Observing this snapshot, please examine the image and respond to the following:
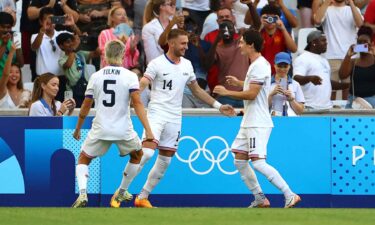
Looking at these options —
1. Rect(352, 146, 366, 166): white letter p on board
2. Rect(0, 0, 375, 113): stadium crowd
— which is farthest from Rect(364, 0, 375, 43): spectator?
Rect(352, 146, 366, 166): white letter p on board

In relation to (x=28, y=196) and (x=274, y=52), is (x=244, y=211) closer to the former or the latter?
(x=28, y=196)

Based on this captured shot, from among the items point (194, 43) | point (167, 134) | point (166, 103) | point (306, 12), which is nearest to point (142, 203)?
point (167, 134)

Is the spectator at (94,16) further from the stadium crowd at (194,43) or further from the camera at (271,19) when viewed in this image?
the camera at (271,19)

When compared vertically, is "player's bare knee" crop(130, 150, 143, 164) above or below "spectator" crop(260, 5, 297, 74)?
below

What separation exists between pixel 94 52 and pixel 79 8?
4.23 feet

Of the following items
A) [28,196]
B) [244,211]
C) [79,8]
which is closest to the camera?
[244,211]

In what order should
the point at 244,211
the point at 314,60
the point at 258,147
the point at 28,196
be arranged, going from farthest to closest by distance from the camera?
the point at 314,60 → the point at 28,196 → the point at 258,147 → the point at 244,211

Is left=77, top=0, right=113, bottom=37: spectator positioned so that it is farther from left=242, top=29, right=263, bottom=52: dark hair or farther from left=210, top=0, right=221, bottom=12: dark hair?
left=242, top=29, right=263, bottom=52: dark hair

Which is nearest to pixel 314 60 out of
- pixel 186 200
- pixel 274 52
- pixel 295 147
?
pixel 274 52

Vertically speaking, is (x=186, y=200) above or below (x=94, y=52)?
below

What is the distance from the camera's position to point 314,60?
63.1 feet

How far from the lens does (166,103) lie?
16.0 meters

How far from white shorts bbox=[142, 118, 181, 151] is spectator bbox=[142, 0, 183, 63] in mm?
3492

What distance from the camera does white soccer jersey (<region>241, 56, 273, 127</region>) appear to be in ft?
51.2
